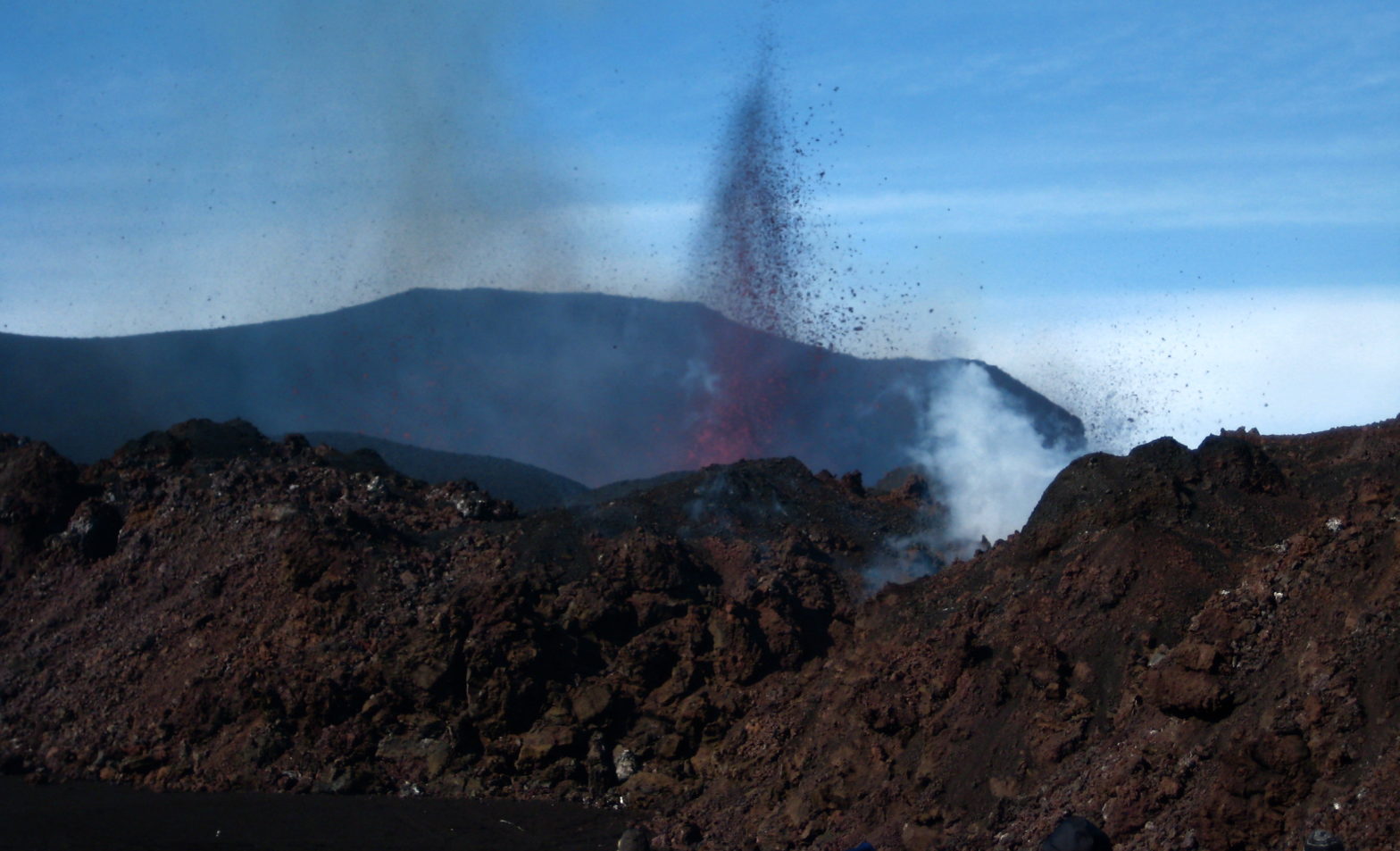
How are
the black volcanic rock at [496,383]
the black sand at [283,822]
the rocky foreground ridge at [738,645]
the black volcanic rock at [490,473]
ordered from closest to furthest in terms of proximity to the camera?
the rocky foreground ridge at [738,645] < the black sand at [283,822] < the black volcanic rock at [490,473] < the black volcanic rock at [496,383]

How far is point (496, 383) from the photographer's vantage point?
48.9 m

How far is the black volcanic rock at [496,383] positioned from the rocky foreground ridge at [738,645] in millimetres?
17022

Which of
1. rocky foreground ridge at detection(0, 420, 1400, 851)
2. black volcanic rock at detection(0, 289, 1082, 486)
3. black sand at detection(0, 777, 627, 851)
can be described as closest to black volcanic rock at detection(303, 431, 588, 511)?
rocky foreground ridge at detection(0, 420, 1400, 851)

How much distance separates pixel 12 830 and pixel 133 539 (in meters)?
9.23

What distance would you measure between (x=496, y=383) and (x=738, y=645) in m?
33.0

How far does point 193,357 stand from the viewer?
48.9 m

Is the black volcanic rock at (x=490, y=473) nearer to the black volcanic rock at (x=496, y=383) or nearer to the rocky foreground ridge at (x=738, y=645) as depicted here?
the rocky foreground ridge at (x=738, y=645)

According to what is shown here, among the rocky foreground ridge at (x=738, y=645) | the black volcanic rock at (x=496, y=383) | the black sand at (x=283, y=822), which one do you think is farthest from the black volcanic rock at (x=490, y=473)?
the black sand at (x=283, y=822)

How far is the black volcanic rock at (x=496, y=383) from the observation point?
138 feet

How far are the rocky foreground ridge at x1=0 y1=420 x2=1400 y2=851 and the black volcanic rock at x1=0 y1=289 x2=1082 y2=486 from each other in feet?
55.8

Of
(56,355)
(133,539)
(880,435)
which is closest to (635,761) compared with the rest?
(133,539)

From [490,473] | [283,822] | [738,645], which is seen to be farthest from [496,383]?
[283,822]

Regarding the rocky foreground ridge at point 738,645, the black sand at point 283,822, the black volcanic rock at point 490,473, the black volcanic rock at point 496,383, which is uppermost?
the black volcanic rock at point 496,383

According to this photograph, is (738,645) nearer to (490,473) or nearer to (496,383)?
(490,473)
